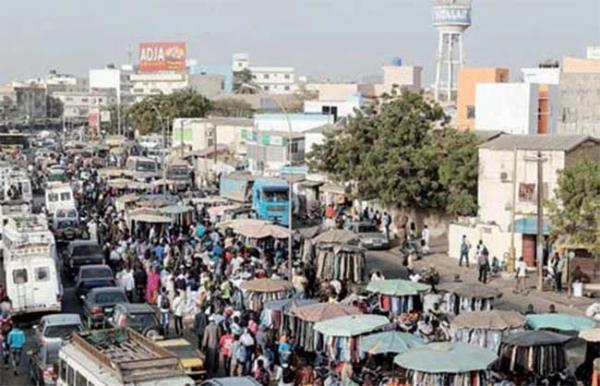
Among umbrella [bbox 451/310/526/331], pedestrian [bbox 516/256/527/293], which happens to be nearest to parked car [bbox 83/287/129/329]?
umbrella [bbox 451/310/526/331]

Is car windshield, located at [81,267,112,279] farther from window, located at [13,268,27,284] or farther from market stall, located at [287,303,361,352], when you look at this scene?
market stall, located at [287,303,361,352]

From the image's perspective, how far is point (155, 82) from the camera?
188250mm

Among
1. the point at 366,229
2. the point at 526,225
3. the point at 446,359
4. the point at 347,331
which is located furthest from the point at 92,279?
the point at 526,225

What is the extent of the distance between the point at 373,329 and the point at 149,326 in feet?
17.6

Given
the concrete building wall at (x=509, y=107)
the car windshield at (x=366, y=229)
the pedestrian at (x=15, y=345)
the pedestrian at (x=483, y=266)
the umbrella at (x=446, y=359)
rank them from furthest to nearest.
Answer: the concrete building wall at (x=509, y=107) < the car windshield at (x=366, y=229) < the pedestrian at (x=483, y=266) < the pedestrian at (x=15, y=345) < the umbrella at (x=446, y=359)

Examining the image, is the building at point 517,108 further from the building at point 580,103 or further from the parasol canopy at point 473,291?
the parasol canopy at point 473,291

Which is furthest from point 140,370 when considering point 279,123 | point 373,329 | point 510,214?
point 279,123

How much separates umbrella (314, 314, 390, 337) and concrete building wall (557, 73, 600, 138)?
35.6 meters

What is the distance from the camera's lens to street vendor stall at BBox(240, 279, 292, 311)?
988 inches

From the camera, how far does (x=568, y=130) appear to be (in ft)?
180

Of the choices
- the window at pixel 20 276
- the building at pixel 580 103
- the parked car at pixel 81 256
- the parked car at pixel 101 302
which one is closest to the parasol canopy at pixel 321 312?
the parked car at pixel 101 302

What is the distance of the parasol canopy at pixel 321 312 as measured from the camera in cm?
2203

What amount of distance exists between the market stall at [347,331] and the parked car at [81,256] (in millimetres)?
13200

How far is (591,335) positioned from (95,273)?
1494cm
